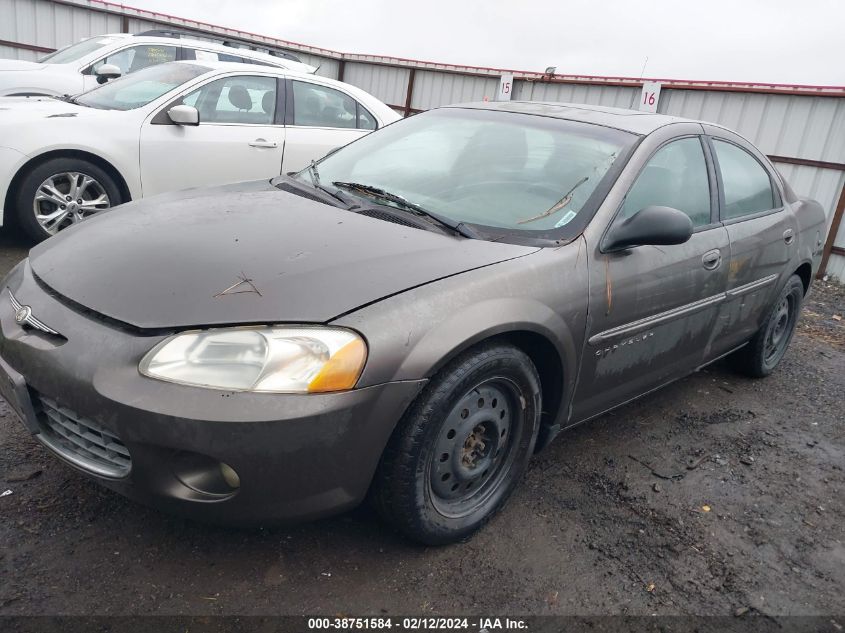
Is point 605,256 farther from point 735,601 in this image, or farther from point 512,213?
point 735,601

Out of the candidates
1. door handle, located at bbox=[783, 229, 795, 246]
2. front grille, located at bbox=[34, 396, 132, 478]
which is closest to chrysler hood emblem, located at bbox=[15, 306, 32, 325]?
front grille, located at bbox=[34, 396, 132, 478]

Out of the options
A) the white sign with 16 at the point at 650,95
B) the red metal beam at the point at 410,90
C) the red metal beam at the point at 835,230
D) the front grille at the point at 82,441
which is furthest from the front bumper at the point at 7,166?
the red metal beam at the point at 410,90

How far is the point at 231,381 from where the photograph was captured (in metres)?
1.86

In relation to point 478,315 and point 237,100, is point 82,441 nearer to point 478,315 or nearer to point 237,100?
point 478,315

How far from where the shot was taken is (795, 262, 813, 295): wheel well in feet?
14.3

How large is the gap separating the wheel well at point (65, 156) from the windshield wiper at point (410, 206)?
3.05m

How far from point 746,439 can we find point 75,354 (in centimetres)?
326

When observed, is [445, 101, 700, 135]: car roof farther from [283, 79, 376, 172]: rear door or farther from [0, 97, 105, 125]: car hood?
[0, 97, 105, 125]: car hood

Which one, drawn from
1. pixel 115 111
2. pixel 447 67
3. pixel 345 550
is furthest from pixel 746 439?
pixel 447 67

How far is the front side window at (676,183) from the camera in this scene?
2.92 meters

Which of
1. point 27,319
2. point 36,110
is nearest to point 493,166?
point 27,319

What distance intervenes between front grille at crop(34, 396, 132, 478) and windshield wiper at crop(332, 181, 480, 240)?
137 centimetres

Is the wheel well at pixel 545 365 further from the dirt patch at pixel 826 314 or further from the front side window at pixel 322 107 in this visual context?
the front side window at pixel 322 107

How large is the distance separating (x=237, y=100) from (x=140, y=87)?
821 mm
